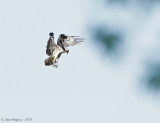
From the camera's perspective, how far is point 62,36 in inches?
142

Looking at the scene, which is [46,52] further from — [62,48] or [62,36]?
[62,36]

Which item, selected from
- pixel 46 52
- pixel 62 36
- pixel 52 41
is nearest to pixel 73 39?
pixel 62 36

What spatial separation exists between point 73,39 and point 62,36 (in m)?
0.22

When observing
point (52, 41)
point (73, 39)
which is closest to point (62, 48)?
point (52, 41)

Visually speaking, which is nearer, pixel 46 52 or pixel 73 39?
pixel 46 52

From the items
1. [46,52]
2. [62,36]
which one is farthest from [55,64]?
[62,36]

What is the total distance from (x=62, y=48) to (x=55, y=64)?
261 millimetres

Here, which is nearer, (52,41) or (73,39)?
(52,41)

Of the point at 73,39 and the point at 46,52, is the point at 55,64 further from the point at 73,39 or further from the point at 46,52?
the point at 73,39

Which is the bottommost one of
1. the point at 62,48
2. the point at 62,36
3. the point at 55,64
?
the point at 55,64

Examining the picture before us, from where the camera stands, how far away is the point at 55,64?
3.20 meters

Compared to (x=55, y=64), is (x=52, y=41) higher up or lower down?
higher up

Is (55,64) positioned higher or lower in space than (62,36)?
lower

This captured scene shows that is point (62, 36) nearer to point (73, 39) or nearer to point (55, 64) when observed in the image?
point (73, 39)
